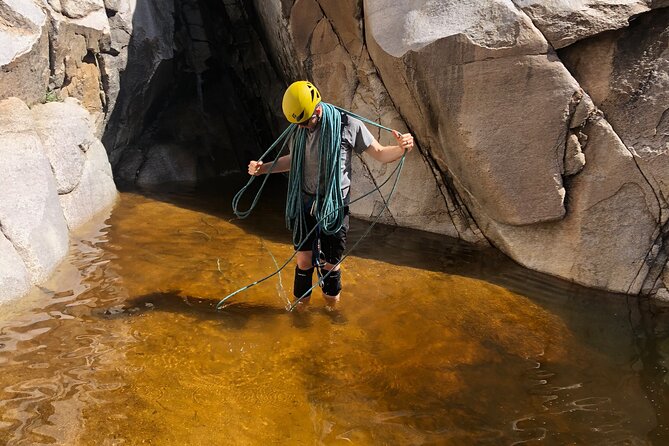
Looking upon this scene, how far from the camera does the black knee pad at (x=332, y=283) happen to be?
389 cm

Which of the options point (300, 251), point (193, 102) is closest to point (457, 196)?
point (300, 251)

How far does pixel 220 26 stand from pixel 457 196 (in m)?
5.94

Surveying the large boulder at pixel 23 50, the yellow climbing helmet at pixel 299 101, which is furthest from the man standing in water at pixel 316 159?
the large boulder at pixel 23 50

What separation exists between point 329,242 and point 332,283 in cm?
33

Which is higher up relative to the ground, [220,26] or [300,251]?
[220,26]

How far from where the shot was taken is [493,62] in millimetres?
4848

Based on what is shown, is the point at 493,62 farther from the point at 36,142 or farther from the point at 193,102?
the point at 193,102

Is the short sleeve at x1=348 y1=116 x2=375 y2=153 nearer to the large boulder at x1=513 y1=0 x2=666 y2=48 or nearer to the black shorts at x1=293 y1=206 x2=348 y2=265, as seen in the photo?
the black shorts at x1=293 y1=206 x2=348 y2=265

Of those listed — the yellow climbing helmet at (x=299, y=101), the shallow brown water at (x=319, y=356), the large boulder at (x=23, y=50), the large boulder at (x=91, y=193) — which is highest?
the large boulder at (x=23, y=50)

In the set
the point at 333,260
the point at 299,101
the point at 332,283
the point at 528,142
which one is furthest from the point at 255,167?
the point at 528,142

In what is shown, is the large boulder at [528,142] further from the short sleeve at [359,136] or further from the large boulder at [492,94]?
the short sleeve at [359,136]

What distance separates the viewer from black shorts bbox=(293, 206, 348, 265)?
12.3 feet

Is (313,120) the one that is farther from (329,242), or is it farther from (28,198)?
(28,198)

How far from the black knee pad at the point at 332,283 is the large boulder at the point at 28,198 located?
2135 millimetres
